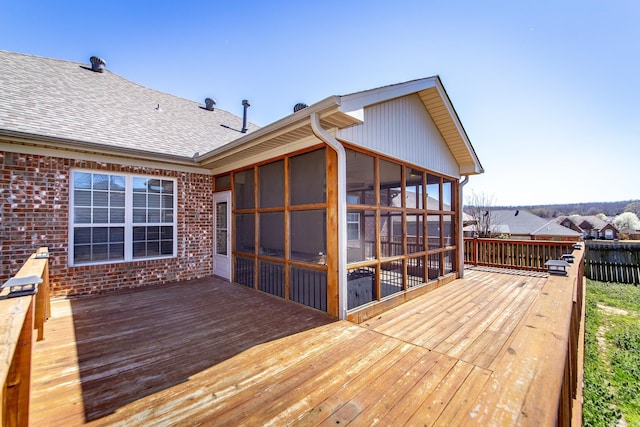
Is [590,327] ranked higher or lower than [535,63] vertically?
lower

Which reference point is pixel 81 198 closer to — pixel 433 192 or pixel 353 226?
pixel 353 226

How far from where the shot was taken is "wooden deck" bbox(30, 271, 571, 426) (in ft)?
5.91

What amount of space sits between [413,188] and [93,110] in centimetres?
750

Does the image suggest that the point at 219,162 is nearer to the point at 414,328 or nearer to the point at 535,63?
the point at 414,328

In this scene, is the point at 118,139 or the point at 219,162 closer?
the point at 118,139

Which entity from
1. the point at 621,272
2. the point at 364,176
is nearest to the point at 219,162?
the point at 364,176

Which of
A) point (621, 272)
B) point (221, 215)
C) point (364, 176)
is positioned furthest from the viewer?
point (621, 272)

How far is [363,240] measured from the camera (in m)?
4.81

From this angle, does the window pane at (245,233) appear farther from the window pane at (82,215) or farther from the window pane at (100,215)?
the window pane at (82,215)

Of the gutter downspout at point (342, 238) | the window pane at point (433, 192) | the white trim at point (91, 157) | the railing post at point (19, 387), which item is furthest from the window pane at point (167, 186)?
the window pane at point (433, 192)

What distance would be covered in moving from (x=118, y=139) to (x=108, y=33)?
409cm

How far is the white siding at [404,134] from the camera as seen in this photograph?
4469 mm

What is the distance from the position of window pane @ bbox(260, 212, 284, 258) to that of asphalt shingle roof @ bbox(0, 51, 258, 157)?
262cm

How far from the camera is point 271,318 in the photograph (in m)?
4.02
